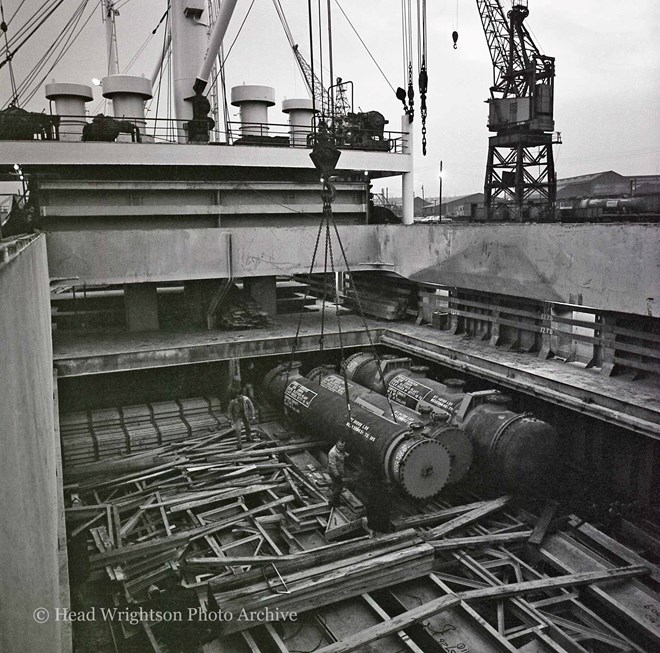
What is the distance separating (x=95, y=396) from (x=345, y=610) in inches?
351

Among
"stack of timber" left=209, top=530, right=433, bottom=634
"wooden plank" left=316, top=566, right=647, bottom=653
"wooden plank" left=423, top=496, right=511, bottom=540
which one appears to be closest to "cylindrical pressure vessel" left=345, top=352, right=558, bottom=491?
"wooden plank" left=423, top=496, right=511, bottom=540

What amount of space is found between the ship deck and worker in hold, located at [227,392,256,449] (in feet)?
6.05

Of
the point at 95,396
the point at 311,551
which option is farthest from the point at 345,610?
the point at 95,396

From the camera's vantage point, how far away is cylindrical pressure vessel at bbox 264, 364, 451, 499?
880cm

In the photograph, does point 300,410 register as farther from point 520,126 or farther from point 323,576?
point 520,126

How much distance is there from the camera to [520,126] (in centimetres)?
3638

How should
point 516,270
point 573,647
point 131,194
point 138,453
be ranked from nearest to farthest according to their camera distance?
point 573,647
point 138,453
point 516,270
point 131,194

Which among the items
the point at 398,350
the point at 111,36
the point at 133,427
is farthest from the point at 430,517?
the point at 111,36

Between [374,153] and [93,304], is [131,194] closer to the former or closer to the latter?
[93,304]

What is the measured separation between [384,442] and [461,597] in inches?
106

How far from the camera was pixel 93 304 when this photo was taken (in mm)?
20344

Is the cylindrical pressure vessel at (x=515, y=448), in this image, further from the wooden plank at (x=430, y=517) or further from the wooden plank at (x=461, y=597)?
the wooden plank at (x=461, y=597)

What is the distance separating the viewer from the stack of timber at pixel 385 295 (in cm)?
1605

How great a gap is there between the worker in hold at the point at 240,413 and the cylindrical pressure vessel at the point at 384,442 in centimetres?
103
